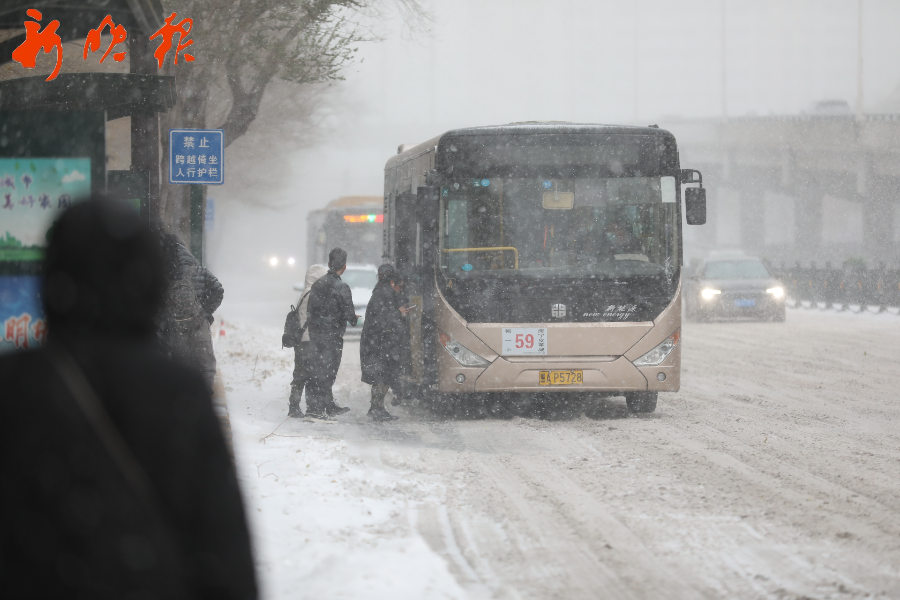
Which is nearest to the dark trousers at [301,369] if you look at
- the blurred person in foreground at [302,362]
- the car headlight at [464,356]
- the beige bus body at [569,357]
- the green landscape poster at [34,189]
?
the blurred person in foreground at [302,362]

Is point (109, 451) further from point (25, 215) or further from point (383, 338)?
point (383, 338)

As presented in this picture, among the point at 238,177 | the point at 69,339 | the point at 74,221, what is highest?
the point at 238,177

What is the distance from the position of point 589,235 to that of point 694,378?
461 cm

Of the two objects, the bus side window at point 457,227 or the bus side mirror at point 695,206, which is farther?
the bus side mirror at point 695,206

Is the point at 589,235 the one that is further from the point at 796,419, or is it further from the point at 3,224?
the point at 3,224

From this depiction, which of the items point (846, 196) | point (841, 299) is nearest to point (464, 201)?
point (841, 299)

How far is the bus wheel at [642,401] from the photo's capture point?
10.8m

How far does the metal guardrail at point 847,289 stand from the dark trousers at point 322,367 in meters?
21.4

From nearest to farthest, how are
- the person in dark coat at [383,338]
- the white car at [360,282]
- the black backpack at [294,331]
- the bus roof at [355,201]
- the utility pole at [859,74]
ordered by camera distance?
the black backpack at [294,331] < the person in dark coat at [383,338] < the white car at [360,282] < the bus roof at [355,201] < the utility pole at [859,74]

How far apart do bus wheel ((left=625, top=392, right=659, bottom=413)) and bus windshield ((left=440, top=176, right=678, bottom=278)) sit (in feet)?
4.65

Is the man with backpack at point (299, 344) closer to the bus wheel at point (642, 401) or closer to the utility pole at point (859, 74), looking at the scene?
the bus wheel at point (642, 401)

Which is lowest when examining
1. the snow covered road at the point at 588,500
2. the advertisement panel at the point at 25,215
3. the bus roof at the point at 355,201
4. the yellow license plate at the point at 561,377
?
the snow covered road at the point at 588,500

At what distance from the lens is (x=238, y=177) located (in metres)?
37.3

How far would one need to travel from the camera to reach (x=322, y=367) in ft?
34.1
